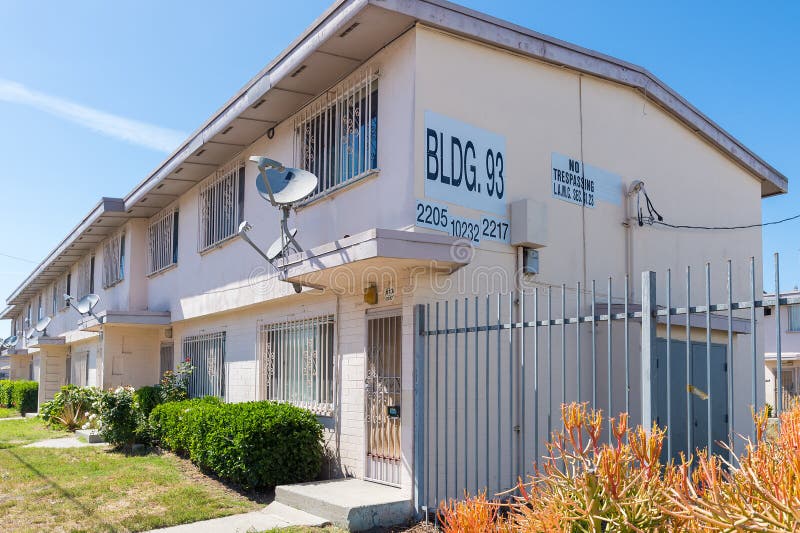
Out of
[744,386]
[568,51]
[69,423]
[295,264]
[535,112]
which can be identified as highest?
[568,51]

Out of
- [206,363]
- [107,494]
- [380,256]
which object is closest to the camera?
[380,256]

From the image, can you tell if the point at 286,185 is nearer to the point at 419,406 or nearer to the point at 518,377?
the point at 419,406

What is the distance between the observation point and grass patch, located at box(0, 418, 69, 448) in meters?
16.4

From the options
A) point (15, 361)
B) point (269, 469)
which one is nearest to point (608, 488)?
point (269, 469)

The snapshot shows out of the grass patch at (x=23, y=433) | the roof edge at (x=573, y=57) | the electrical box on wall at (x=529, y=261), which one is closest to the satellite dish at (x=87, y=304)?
the grass patch at (x=23, y=433)

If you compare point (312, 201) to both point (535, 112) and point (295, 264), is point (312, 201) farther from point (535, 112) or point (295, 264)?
point (535, 112)

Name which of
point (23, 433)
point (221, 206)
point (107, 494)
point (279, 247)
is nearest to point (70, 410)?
point (23, 433)

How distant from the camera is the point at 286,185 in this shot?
928 centimetres

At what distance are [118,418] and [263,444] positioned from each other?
5.57 meters

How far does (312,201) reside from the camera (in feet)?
34.4

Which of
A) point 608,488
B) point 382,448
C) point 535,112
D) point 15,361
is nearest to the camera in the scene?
point 608,488

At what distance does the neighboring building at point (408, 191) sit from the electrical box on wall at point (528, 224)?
0.03 m

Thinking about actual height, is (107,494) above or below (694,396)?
below

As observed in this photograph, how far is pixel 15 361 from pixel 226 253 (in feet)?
107
